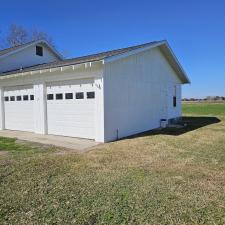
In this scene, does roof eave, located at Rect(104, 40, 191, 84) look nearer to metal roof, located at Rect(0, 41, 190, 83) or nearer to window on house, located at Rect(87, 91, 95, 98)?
metal roof, located at Rect(0, 41, 190, 83)

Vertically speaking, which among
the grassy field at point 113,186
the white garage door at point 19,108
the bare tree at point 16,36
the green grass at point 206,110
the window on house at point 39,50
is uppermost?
the bare tree at point 16,36

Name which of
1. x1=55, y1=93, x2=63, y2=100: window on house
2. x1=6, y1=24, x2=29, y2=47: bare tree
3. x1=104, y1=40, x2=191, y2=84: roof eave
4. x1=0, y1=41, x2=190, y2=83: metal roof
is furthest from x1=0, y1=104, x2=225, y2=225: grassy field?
x1=6, y1=24, x2=29, y2=47: bare tree

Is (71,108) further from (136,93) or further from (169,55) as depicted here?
(169,55)

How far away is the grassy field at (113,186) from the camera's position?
3527mm

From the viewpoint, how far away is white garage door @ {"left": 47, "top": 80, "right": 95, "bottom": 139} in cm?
975

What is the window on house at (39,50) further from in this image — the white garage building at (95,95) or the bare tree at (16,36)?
the bare tree at (16,36)

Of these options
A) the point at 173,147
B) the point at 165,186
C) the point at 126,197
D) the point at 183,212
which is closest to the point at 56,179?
the point at 126,197

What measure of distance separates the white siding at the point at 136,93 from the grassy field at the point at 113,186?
2355 millimetres

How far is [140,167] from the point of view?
5.93 metres

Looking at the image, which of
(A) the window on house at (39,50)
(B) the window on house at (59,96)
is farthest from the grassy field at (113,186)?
(A) the window on house at (39,50)

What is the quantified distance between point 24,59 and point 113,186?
1469 cm

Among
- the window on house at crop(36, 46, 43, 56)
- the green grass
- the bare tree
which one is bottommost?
the green grass

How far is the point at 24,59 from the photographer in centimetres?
1702

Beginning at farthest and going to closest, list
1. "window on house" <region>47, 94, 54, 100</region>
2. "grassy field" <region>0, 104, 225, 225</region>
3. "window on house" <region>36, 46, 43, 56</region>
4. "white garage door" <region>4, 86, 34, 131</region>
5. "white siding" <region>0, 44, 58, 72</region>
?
"window on house" <region>36, 46, 43, 56</region> → "white siding" <region>0, 44, 58, 72</region> → "white garage door" <region>4, 86, 34, 131</region> → "window on house" <region>47, 94, 54, 100</region> → "grassy field" <region>0, 104, 225, 225</region>
